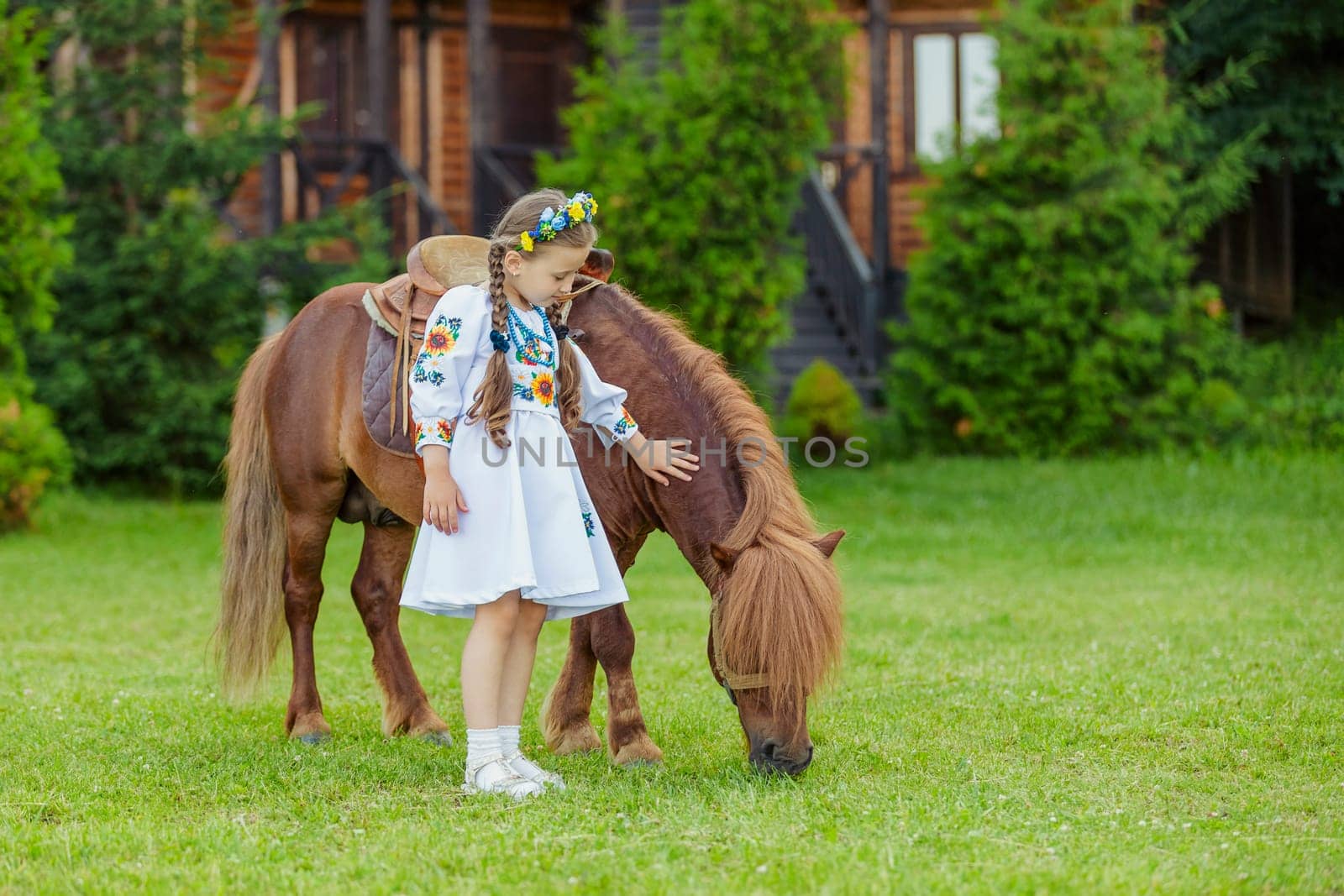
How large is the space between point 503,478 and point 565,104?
14084 millimetres

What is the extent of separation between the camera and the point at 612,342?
4.45 m

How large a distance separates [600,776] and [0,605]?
4.85 meters

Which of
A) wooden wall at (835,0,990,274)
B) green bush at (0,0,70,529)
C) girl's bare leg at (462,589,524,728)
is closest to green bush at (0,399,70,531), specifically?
green bush at (0,0,70,529)

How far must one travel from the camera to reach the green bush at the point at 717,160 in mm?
11805

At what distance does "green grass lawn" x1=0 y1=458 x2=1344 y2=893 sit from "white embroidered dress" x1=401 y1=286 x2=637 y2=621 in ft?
1.93

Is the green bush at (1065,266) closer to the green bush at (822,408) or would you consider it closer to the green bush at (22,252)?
the green bush at (822,408)

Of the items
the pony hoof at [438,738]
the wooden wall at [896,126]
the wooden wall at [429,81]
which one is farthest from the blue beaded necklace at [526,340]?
the wooden wall at [896,126]

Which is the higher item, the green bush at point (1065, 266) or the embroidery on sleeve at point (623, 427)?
the green bush at point (1065, 266)

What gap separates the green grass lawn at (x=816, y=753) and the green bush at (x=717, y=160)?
3.56m

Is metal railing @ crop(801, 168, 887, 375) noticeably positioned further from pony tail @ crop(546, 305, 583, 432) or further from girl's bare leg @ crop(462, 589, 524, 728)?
girl's bare leg @ crop(462, 589, 524, 728)

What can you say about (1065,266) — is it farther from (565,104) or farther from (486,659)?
(486,659)

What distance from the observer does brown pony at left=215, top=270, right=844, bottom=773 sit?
152 inches

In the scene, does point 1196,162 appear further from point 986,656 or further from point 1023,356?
point 986,656

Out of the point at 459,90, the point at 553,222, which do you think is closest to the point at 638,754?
the point at 553,222
